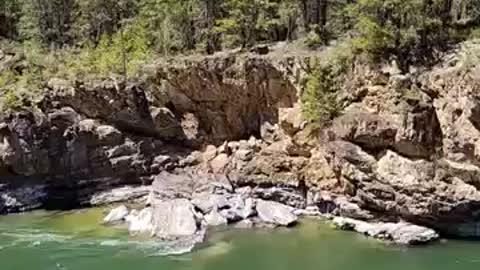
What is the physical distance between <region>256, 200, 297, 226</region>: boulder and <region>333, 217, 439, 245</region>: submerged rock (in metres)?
2.82

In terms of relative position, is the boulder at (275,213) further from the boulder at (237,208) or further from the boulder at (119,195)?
the boulder at (119,195)

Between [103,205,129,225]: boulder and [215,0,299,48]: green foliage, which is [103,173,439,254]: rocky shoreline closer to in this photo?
[103,205,129,225]: boulder

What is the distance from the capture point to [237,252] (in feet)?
102

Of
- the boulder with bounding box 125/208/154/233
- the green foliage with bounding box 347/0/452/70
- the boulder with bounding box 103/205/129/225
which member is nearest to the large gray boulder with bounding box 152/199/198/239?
the boulder with bounding box 125/208/154/233

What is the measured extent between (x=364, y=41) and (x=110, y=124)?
16521 millimetres

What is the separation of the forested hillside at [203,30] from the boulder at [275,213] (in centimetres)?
981

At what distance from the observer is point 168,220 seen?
33.6 metres

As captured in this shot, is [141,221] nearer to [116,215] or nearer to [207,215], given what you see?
[116,215]

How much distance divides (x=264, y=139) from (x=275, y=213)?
7242 millimetres

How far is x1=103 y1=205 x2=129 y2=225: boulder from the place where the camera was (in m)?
35.7

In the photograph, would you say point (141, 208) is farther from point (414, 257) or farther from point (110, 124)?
point (414, 257)

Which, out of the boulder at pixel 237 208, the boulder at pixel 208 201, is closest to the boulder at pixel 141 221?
the boulder at pixel 208 201

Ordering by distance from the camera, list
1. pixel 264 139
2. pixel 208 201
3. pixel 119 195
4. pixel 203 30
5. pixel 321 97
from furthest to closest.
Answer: pixel 203 30
pixel 264 139
pixel 119 195
pixel 321 97
pixel 208 201

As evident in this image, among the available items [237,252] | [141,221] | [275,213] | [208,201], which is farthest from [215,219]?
[237,252]
